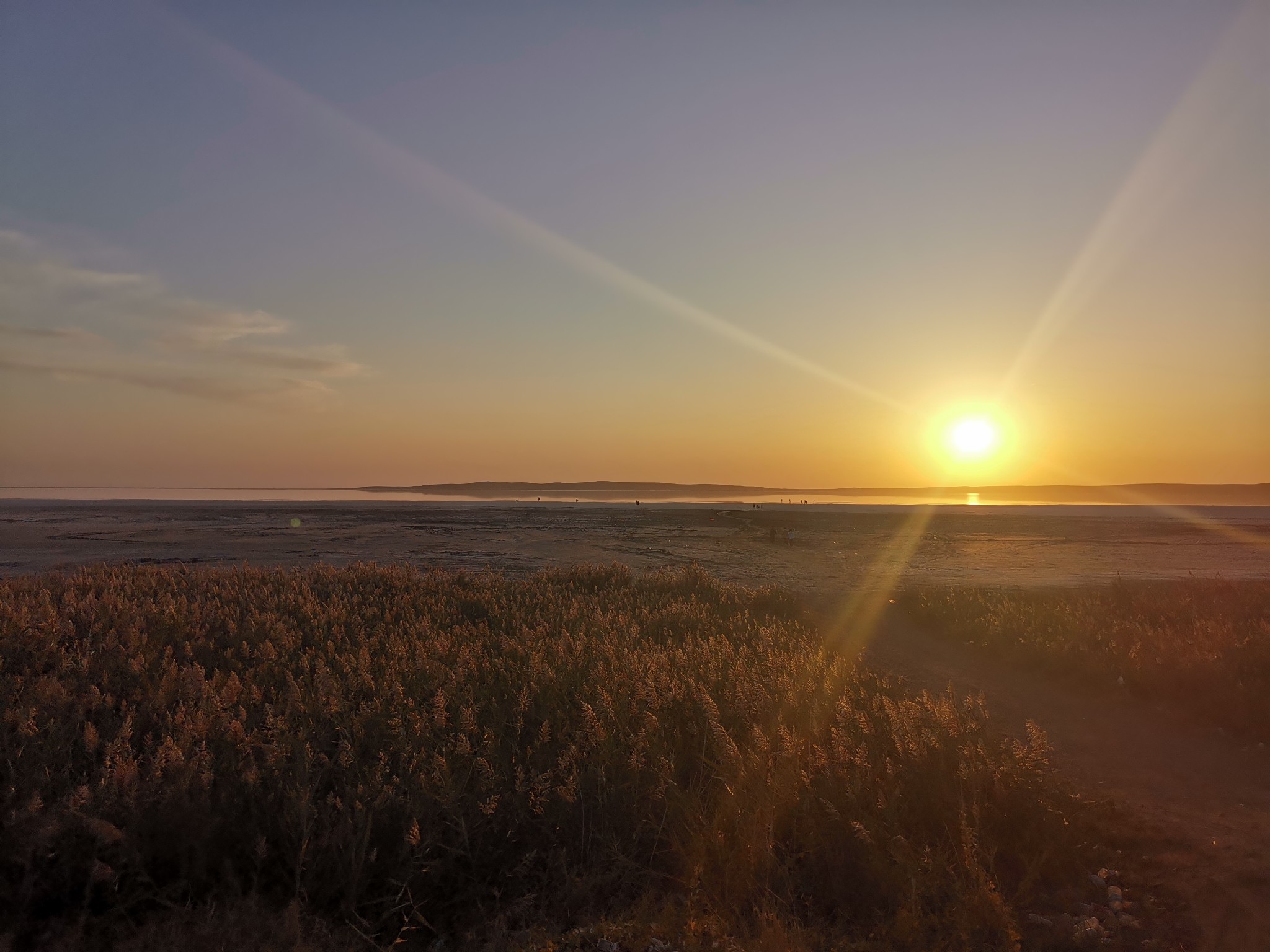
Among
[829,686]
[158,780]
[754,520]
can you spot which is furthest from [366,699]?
[754,520]

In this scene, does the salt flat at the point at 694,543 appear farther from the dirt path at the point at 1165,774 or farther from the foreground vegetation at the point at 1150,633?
the dirt path at the point at 1165,774

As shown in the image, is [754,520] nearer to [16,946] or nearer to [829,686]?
[829,686]

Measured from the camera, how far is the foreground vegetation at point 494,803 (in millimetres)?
4180

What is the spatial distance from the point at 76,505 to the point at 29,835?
3219 inches

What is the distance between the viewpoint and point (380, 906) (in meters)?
4.39

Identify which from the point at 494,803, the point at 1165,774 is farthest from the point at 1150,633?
the point at 494,803

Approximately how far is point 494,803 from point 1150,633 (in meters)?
10.7

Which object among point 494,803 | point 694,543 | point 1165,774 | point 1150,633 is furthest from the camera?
point 694,543

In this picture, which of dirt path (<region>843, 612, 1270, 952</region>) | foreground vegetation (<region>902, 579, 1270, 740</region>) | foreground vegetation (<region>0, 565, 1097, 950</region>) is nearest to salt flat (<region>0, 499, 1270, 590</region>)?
foreground vegetation (<region>902, 579, 1270, 740</region>)

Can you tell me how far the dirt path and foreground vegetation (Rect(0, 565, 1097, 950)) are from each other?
Answer: 2.52 feet

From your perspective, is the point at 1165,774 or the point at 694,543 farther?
the point at 694,543

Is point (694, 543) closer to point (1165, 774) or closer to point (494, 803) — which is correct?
point (1165, 774)

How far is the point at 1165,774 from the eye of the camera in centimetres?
694

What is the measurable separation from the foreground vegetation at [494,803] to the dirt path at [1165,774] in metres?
0.77
